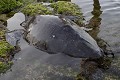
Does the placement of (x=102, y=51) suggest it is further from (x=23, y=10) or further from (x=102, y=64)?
(x=23, y=10)

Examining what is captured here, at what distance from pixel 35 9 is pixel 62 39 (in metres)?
3.18

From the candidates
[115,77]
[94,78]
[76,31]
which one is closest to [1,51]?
[76,31]

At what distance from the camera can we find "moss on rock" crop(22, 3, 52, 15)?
8892 mm

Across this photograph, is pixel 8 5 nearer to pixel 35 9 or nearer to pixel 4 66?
pixel 35 9

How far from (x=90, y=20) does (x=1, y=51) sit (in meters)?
3.37

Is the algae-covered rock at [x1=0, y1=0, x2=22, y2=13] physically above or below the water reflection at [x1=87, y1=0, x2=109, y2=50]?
above

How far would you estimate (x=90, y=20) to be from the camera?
848 cm

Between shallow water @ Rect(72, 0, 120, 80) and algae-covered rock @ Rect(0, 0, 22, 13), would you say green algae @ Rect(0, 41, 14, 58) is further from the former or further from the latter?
algae-covered rock @ Rect(0, 0, 22, 13)

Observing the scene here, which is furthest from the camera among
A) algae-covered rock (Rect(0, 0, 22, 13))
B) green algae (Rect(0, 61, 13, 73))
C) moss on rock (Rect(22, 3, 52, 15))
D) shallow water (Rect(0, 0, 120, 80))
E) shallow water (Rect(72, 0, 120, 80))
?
algae-covered rock (Rect(0, 0, 22, 13))

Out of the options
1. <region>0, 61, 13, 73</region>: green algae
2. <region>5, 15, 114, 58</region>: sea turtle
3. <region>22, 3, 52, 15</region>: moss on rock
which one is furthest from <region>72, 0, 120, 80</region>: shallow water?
<region>0, 61, 13, 73</region>: green algae

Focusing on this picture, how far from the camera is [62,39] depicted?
249 inches

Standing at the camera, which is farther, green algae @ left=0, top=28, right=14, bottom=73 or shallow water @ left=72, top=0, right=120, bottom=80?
green algae @ left=0, top=28, right=14, bottom=73

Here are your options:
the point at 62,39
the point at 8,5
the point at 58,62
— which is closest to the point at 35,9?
the point at 8,5

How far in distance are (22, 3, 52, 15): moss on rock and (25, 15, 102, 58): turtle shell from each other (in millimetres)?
1801
